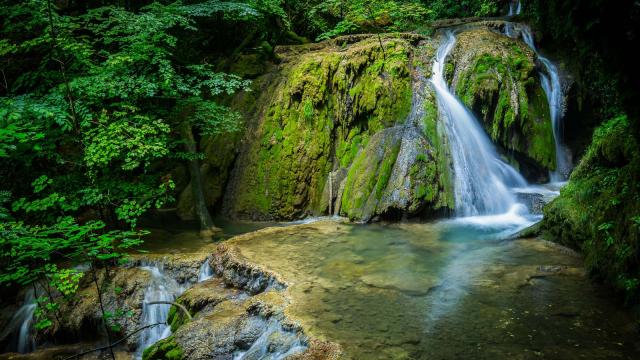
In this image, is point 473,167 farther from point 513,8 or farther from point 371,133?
point 513,8

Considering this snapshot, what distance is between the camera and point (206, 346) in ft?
14.8

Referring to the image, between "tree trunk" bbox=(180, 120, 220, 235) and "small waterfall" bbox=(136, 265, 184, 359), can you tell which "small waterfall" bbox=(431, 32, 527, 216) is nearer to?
"tree trunk" bbox=(180, 120, 220, 235)

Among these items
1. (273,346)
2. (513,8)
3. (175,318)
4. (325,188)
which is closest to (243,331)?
(273,346)

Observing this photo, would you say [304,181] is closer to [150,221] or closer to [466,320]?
[150,221]

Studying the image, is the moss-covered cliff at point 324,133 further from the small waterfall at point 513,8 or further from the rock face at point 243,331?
the small waterfall at point 513,8

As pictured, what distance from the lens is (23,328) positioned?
729cm

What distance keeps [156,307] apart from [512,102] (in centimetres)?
1009

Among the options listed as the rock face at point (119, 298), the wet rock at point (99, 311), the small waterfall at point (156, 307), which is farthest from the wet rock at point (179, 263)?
the wet rock at point (99, 311)

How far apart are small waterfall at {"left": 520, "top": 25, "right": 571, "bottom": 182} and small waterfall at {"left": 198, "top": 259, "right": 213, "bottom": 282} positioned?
31.2 ft

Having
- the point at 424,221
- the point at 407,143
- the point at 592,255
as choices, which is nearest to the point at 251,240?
the point at 424,221

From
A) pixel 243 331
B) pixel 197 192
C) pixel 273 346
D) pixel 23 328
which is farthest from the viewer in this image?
pixel 197 192

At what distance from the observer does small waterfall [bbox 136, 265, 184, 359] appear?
661 cm

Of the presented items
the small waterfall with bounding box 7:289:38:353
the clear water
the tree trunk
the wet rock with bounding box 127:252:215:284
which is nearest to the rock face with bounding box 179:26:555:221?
the tree trunk

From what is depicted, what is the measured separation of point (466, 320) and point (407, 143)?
594cm
